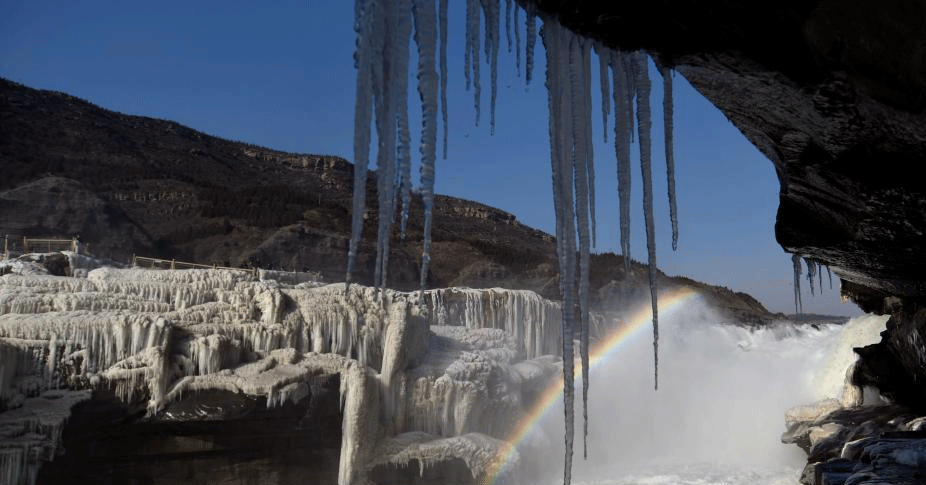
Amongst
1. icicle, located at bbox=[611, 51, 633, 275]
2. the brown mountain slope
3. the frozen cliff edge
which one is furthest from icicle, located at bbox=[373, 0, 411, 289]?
the brown mountain slope

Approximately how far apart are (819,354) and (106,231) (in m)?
30.9

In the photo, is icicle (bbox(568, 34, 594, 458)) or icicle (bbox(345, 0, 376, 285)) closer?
icicle (bbox(345, 0, 376, 285))

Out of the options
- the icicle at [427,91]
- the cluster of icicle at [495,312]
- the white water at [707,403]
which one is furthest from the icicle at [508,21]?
the cluster of icicle at [495,312]

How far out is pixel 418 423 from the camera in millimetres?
14672

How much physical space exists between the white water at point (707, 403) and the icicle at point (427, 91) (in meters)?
12.7

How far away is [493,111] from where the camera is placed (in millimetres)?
3951

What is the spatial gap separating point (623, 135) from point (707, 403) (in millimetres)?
20903

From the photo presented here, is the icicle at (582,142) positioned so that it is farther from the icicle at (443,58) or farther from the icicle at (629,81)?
the icicle at (443,58)

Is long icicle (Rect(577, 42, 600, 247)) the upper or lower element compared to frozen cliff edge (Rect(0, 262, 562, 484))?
upper

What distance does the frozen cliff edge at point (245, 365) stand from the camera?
12.2 m

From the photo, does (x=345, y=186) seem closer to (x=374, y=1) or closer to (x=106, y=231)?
(x=106, y=231)

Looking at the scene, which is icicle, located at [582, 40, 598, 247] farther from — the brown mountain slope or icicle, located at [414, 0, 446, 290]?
the brown mountain slope

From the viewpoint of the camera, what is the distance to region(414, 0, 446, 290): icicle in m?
3.21

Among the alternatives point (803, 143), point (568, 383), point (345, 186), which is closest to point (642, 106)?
point (803, 143)
